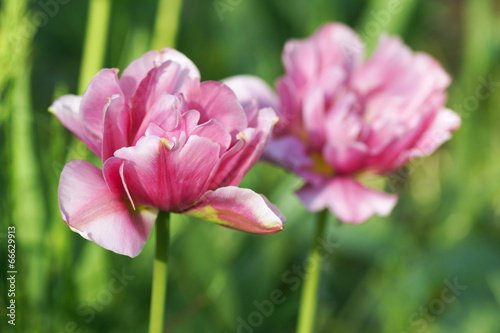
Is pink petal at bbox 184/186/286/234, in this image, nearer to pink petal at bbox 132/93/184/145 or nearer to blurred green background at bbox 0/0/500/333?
pink petal at bbox 132/93/184/145

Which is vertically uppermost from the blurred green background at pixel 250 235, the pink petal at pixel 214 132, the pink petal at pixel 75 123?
the pink petal at pixel 214 132

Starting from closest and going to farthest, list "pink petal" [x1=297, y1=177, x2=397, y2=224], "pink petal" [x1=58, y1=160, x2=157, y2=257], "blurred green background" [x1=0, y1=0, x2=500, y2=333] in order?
"pink petal" [x1=58, y1=160, x2=157, y2=257], "pink petal" [x1=297, y1=177, x2=397, y2=224], "blurred green background" [x1=0, y1=0, x2=500, y2=333]

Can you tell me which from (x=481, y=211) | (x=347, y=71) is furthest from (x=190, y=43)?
→ (x=347, y=71)

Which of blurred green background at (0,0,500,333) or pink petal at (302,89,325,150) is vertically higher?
pink petal at (302,89,325,150)

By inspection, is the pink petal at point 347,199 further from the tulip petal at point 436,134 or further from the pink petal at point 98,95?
the pink petal at point 98,95

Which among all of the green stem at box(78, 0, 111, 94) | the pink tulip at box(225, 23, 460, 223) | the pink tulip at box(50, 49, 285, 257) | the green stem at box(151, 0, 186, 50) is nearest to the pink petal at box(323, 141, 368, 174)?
the pink tulip at box(225, 23, 460, 223)

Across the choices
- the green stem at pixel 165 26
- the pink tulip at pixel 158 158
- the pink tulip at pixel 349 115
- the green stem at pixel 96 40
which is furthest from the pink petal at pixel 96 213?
the green stem at pixel 165 26
